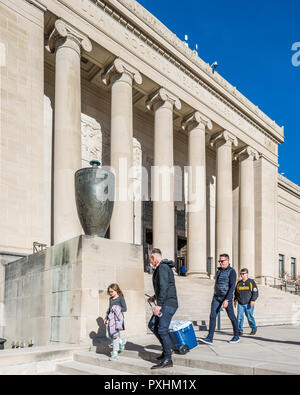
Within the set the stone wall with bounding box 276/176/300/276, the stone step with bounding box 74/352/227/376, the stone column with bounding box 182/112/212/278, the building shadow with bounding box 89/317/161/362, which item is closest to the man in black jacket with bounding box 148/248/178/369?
the stone step with bounding box 74/352/227/376

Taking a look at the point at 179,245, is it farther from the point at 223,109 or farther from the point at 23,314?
the point at 23,314

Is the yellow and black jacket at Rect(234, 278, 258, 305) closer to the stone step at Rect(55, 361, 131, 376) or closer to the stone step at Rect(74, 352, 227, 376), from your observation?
the stone step at Rect(74, 352, 227, 376)

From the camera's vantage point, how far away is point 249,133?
3384cm

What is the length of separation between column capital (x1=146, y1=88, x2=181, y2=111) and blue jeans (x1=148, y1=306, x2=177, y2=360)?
66.2ft

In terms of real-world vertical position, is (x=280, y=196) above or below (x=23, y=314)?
above

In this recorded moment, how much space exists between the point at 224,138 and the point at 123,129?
10507 mm

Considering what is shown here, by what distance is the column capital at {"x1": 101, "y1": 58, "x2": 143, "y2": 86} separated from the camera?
2264 cm

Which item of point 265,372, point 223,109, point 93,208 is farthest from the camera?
point 223,109

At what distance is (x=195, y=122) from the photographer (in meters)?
28.2

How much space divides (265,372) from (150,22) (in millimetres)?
22360

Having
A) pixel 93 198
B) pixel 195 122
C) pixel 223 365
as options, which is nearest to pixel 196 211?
pixel 195 122

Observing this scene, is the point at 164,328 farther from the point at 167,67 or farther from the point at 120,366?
the point at 167,67
